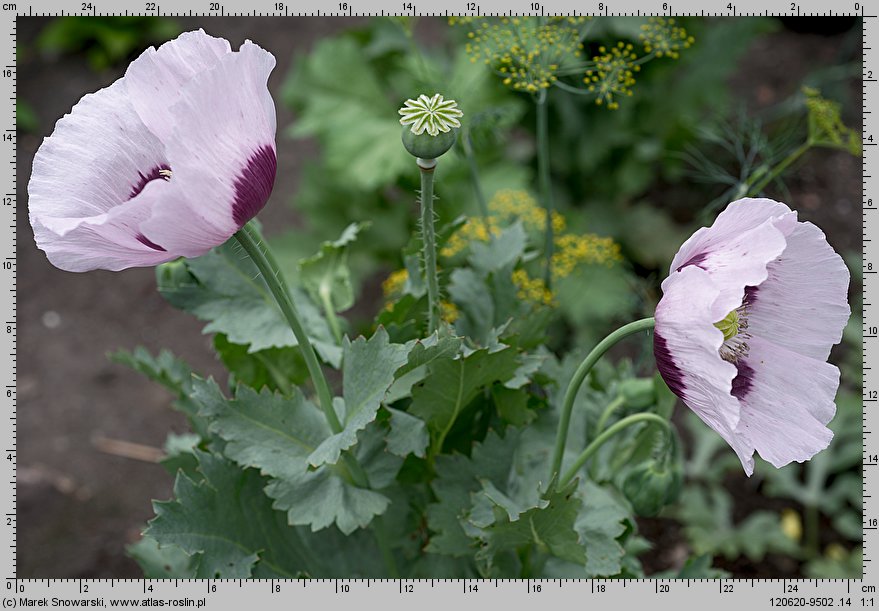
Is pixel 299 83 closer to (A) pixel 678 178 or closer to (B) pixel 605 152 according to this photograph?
(B) pixel 605 152

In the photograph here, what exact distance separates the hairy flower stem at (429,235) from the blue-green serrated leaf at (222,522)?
30cm

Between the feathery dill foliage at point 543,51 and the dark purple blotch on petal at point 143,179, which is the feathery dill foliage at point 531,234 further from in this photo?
the dark purple blotch on petal at point 143,179

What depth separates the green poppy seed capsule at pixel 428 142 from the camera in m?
0.88

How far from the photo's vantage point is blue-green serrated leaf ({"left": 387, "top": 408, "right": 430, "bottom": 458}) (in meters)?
1.07

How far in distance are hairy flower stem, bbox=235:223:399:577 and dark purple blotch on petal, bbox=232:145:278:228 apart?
0.08 ft

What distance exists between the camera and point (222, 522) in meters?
1.10

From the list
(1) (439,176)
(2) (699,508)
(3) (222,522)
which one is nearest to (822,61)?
(1) (439,176)

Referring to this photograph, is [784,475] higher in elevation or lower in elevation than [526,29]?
lower

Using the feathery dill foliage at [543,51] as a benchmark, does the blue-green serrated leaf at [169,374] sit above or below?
below

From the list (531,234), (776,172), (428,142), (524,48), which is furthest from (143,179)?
(531,234)

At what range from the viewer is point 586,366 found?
3.06 ft

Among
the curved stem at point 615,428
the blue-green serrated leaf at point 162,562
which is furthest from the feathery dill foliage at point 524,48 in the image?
the blue-green serrated leaf at point 162,562

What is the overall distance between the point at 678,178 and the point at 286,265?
1154 mm

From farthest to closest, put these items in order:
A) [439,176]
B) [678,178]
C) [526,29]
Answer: [678,178], [439,176], [526,29]
